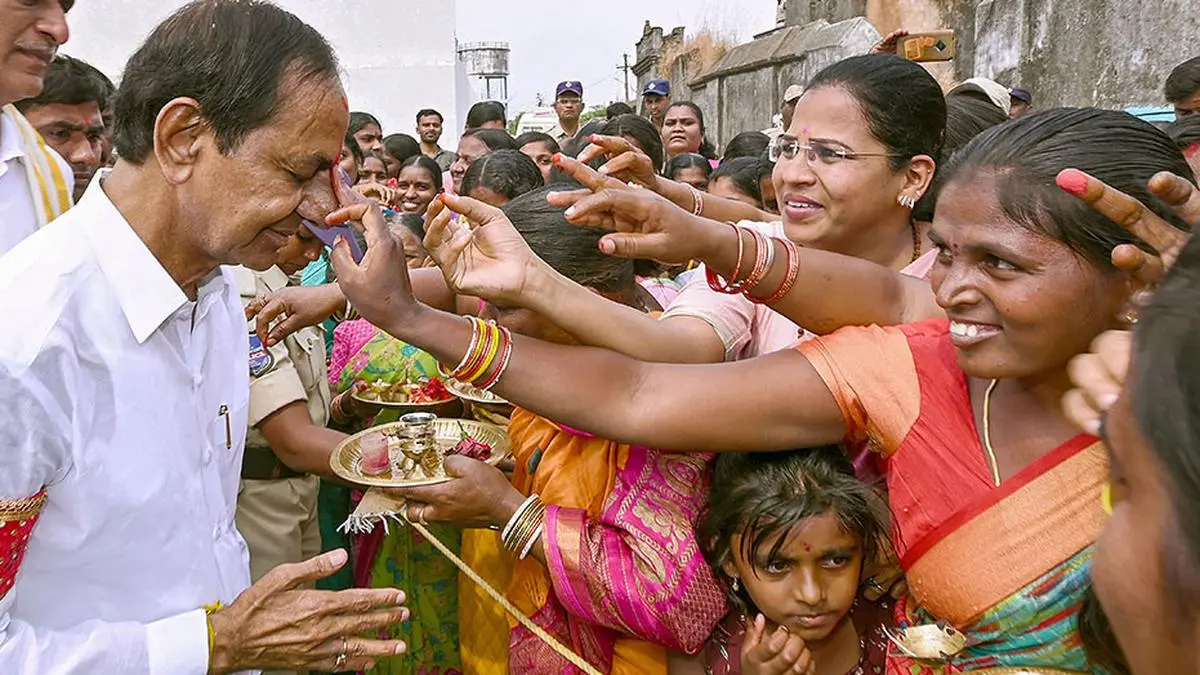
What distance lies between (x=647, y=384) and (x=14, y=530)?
43.0 inches

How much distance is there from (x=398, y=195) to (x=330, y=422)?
3423 millimetres

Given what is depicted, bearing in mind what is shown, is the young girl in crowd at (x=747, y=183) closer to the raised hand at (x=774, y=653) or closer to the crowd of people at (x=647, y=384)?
the crowd of people at (x=647, y=384)

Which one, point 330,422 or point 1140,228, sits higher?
point 1140,228

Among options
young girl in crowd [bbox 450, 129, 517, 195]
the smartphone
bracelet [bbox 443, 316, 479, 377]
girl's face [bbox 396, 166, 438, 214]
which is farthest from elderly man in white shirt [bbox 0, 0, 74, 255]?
young girl in crowd [bbox 450, 129, 517, 195]

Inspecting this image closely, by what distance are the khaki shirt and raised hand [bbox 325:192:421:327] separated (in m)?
1.05

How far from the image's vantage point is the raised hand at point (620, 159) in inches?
97.0

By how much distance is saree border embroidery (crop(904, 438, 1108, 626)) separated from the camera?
1447 millimetres

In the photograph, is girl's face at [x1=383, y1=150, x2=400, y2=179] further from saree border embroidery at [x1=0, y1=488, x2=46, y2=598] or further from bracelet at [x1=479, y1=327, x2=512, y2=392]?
saree border embroidery at [x1=0, y1=488, x2=46, y2=598]

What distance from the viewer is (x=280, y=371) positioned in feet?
9.49

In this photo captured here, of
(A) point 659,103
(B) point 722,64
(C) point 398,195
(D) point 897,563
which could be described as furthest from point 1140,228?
(B) point 722,64

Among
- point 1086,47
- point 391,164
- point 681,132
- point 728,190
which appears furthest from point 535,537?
point 1086,47

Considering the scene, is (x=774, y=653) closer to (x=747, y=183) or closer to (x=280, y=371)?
(x=280, y=371)

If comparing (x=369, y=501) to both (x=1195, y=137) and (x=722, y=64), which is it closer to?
(x=1195, y=137)

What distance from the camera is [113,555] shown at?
1.52 m
